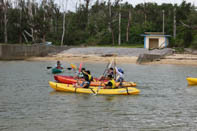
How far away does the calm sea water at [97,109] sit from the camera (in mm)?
12977

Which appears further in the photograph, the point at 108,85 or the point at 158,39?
the point at 158,39

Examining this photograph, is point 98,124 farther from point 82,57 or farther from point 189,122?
point 82,57

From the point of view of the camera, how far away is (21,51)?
43.9 meters

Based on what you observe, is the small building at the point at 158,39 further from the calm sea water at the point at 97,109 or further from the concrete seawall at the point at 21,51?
the calm sea water at the point at 97,109

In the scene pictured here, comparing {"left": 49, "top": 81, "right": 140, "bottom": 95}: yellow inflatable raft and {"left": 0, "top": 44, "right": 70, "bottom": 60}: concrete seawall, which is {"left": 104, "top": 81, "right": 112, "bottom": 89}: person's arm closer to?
{"left": 49, "top": 81, "right": 140, "bottom": 95}: yellow inflatable raft

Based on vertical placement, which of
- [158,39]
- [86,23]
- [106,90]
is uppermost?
[86,23]

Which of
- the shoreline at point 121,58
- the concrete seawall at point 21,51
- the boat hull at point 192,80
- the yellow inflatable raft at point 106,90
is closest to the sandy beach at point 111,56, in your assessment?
the shoreline at point 121,58

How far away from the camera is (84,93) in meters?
19.4

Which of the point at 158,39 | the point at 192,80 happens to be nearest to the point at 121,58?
the point at 158,39

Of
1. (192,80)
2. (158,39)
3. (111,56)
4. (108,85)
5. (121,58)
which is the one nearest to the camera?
(108,85)

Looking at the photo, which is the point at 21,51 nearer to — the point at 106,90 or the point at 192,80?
the point at 192,80

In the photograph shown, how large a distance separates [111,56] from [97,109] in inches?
1071

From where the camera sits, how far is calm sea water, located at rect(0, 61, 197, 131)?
1298 centimetres

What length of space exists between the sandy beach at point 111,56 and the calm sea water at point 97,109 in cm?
1428
